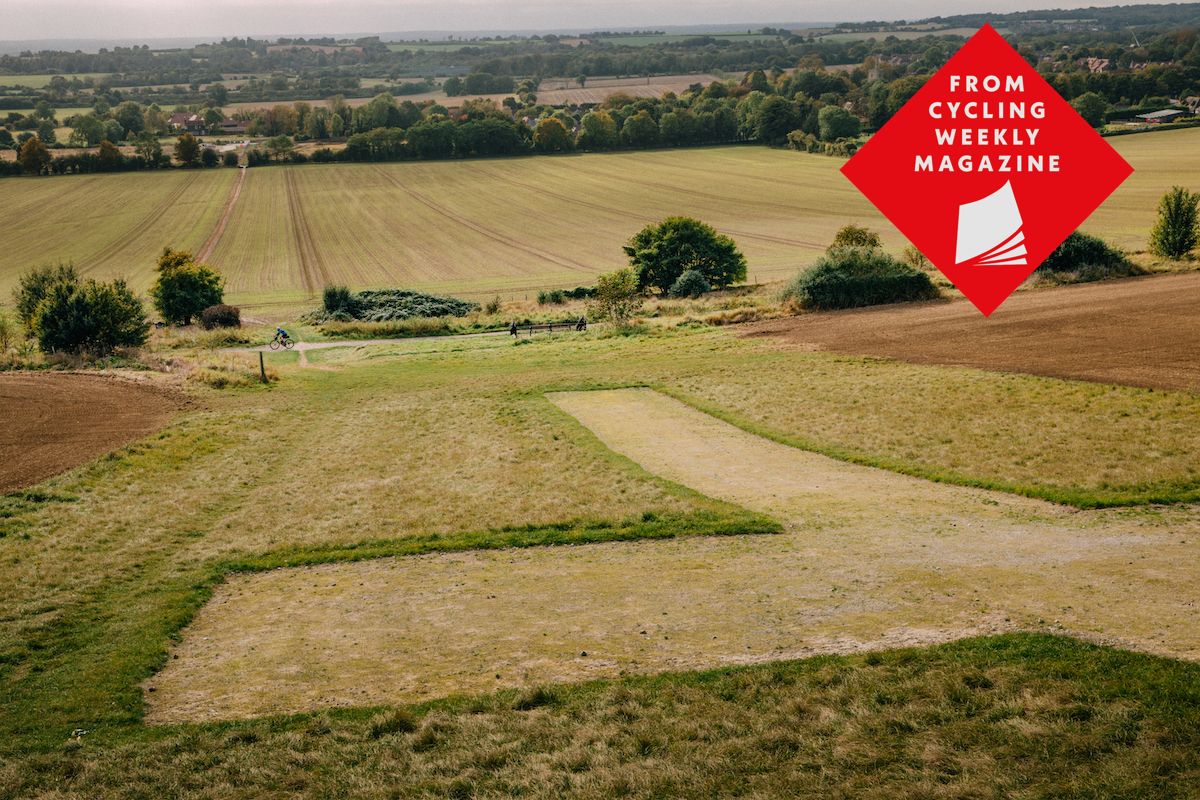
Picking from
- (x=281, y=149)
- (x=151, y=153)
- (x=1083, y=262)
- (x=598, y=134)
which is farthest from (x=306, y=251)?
(x=598, y=134)

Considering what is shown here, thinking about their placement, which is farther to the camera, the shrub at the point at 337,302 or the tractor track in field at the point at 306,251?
the tractor track in field at the point at 306,251

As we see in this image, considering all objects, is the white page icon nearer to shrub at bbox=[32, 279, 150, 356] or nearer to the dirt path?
the dirt path

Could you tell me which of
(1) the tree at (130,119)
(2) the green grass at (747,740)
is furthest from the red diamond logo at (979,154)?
(1) the tree at (130,119)

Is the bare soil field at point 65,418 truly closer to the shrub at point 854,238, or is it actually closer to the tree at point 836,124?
the shrub at point 854,238

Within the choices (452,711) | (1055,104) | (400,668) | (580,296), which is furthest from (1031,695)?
(580,296)

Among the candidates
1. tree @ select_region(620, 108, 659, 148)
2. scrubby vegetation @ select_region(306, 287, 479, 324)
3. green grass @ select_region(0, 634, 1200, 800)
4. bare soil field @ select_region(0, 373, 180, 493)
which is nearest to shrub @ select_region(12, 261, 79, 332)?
scrubby vegetation @ select_region(306, 287, 479, 324)
